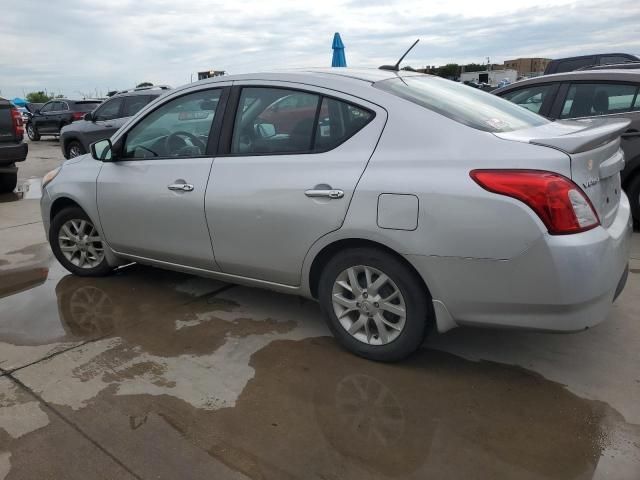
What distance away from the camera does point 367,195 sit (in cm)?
288

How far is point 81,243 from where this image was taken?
15.0 ft

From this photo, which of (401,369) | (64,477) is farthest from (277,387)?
(64,477)

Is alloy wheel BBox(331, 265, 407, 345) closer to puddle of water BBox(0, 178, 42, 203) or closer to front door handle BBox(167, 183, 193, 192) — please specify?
front door handle BBox(167, 183, 193, 192)

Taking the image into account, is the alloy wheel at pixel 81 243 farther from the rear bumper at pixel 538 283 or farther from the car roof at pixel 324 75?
the rear bumper at pixel 538 283

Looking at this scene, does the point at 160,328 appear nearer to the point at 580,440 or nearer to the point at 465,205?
the point at 465,205

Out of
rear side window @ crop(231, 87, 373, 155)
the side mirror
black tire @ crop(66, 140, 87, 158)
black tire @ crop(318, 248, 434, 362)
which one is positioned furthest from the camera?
black tire @ crop(66, 140, 87, 158)

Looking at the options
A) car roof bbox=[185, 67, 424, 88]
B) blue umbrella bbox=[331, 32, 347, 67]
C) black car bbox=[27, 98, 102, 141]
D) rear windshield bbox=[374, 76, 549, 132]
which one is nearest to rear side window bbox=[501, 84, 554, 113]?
rear windshield bbox=[374, 76, 549, 132]

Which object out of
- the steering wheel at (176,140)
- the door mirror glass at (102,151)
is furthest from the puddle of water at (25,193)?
the steering wheel at (176,140)

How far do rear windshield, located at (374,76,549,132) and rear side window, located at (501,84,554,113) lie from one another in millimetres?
2623

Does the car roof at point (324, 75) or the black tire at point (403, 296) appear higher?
the car roof at point (324, 75)

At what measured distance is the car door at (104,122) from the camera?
39.9 ft

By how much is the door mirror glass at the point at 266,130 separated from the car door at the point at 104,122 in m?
9.63

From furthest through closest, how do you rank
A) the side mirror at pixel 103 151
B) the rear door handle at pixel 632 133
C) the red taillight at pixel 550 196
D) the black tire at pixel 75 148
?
the black tire at pixel 75 148, the rear door handle at pixel 632 133, the side mirror at pixel 103 151, the red taillight at pixel 550 196

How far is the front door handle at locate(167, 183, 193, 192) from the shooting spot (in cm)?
362
